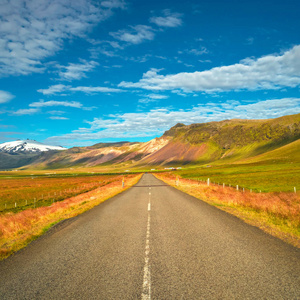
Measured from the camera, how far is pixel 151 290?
439 centimetres

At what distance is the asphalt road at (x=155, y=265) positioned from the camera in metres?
4.40

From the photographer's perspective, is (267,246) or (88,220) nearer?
(267,246)

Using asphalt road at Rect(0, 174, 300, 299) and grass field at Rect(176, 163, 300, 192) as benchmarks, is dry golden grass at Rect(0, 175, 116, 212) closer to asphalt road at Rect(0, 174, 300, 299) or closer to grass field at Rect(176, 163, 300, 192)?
asphalt road at Rect(0, 174, 300, 299)

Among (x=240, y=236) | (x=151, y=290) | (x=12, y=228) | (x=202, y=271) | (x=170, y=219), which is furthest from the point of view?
(x=170, y=219)

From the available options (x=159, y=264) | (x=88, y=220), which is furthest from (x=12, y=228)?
(x=159, y=264)

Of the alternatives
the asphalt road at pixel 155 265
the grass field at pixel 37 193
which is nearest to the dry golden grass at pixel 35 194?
the grass field at pixel 37 193

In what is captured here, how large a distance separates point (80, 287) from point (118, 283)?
32.1 inches

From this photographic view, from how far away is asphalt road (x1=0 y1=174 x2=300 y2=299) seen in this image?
4.40 meters

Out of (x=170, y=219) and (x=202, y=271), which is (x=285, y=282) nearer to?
(x=202, y=271)

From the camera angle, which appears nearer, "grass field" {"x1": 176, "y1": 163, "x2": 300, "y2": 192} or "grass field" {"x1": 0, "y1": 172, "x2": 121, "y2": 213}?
"grass field" {"x1": 0, "y1": 172, "x2": 121, "y2": 213}

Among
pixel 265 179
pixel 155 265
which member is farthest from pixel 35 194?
pixel 265 179

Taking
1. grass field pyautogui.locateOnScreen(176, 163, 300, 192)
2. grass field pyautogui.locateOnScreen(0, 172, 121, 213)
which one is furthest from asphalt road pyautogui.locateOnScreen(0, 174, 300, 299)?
grass field pyautogui.locateOnScreen(176, 163, 300, 192)

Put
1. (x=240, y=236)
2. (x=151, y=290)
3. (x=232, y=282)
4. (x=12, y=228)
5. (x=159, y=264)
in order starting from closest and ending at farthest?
(x=151, y=290) → (x=232, y=282) → (x=159, y=264) → (x=240, y=236) → (x=12, y=228)

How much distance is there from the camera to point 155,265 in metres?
5.59
